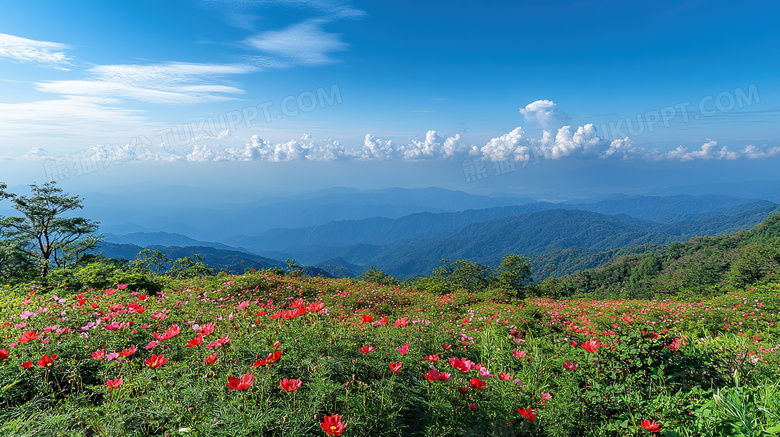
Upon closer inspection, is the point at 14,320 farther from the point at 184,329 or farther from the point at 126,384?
the point at 126,384

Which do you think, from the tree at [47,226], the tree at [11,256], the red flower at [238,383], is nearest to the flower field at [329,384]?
the red flower at [238,383]

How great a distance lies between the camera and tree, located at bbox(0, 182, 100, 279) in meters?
17.1

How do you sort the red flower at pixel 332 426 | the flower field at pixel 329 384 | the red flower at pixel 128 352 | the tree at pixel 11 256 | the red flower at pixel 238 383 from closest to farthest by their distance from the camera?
1. the red flower at pixel 332 426
2. the red flower at pixel 238 383
3. the flower field at pixel 329 384
4. the red flower at pixel 128 352
5. the tree at pixel 11 256

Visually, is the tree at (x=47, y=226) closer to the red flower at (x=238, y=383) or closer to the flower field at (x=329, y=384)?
the flower field at (x=329, y=384)

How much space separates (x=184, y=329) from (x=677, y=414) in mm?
4391

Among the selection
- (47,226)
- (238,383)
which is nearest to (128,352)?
(238,383)

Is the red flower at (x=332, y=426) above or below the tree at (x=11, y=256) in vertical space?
above

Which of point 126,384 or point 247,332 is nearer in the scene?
point 126,384

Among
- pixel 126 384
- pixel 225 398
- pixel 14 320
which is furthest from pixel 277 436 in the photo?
pixel 14 320

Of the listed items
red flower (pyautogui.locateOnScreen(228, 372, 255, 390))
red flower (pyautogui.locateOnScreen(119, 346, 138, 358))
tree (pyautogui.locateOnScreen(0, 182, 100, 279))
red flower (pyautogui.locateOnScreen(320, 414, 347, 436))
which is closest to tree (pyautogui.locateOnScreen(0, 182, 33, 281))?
tree (pyautogui.locateOnScreen(0, 182, 100, 279))

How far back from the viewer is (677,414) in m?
2.12

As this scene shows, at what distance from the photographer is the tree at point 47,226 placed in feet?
56.0

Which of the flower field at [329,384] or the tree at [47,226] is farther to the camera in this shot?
the tree at [47,226]

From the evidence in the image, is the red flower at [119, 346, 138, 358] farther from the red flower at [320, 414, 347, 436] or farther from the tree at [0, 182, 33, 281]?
the tree at [0, 182, 33, 281]
